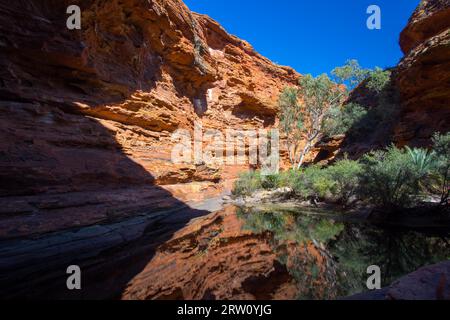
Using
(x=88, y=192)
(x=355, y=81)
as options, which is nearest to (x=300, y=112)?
(x=355, y=81)

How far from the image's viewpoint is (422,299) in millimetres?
2467

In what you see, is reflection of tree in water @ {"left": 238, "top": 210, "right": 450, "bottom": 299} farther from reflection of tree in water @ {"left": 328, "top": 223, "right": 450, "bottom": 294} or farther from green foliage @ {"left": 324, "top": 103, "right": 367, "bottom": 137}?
green foliage @ {"left": 324, "top": 103, "right": 367, "bottom": 137}

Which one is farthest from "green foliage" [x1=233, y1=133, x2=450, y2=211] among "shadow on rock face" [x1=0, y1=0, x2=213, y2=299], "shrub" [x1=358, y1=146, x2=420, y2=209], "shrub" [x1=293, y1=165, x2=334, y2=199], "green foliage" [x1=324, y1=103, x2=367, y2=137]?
"green foliage" [x1=324, y1=103, x2=367, y2=137]

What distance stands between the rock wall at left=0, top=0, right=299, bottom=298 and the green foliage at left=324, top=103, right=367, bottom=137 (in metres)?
12.7

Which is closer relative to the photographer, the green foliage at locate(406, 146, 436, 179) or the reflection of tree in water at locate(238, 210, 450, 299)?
the reflection of tree in water at locate(238, 210, 450, 299)

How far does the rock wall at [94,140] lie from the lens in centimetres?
669

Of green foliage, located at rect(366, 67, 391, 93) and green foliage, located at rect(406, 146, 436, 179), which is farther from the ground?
green foliage, located at rect(366, 67, 391, 93)

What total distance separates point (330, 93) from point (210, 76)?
12218mm

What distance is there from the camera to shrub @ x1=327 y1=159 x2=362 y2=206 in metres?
13.1

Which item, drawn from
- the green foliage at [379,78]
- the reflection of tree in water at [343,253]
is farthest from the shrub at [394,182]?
the green foliage at [379,78]

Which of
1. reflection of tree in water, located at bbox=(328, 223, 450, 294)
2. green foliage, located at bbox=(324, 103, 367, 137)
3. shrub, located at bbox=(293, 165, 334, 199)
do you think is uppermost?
green foliage, located at bbox=(324, 103, 367, 137)

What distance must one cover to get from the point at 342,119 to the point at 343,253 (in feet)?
73.5

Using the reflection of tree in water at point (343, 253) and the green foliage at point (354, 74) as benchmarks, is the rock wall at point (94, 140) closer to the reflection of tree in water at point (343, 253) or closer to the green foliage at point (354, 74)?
the reflection of tree in water at point (343, 253)
